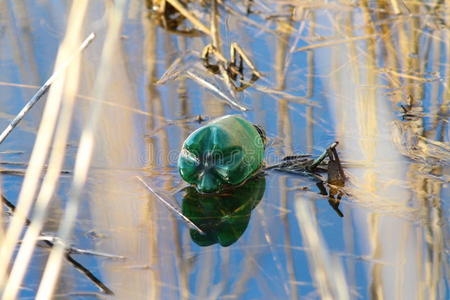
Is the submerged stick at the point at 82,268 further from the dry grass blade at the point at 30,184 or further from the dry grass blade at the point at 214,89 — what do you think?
the dry grass blade at the point at 214,89

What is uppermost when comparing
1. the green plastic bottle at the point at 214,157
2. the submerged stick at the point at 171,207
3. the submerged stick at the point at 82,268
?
the green plastic bottle at the point at 214,157

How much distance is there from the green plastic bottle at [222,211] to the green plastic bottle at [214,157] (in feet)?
0.11

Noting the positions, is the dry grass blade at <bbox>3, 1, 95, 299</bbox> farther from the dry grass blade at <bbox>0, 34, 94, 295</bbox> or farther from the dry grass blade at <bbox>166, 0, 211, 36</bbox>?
the dry grass blade at <bbox>166, 0, 211, 36</bbox>

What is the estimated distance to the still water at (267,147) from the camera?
1938 millimetres

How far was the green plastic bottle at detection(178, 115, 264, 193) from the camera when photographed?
7.40ft

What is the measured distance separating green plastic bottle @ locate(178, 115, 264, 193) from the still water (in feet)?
0.18

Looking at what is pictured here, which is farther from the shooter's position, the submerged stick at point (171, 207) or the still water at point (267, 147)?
the submerged stick at point (171, 207)

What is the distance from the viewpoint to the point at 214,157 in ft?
7.39

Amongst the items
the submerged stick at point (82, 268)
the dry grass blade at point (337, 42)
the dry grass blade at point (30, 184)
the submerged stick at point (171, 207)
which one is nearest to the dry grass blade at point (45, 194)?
the dry grass blade at point (30, 184)

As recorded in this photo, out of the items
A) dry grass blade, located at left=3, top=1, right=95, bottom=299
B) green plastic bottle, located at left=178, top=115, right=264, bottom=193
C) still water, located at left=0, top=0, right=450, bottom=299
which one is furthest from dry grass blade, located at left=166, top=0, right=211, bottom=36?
dry grass blade, located at left=3, top=1, right=95, bottom=299

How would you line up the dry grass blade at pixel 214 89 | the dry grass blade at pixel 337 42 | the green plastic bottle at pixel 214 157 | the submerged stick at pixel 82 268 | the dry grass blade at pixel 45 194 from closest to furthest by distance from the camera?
the dry grass blade at pixel 45 194 → the submerged stick at pixel 82 268 → the green plastic bottle at pixel 214 157 → the dry grass blade at pixel 214 89 → the dry grass blade at pixel 337 42

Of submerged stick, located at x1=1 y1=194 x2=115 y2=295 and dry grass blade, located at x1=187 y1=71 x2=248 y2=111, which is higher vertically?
dry grass blade, located at x1=187 y1=71 x2=248 y2=111

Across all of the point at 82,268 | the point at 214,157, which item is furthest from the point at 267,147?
the point at 82,268

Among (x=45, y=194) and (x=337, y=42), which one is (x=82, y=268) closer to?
(x=45, y=194)
